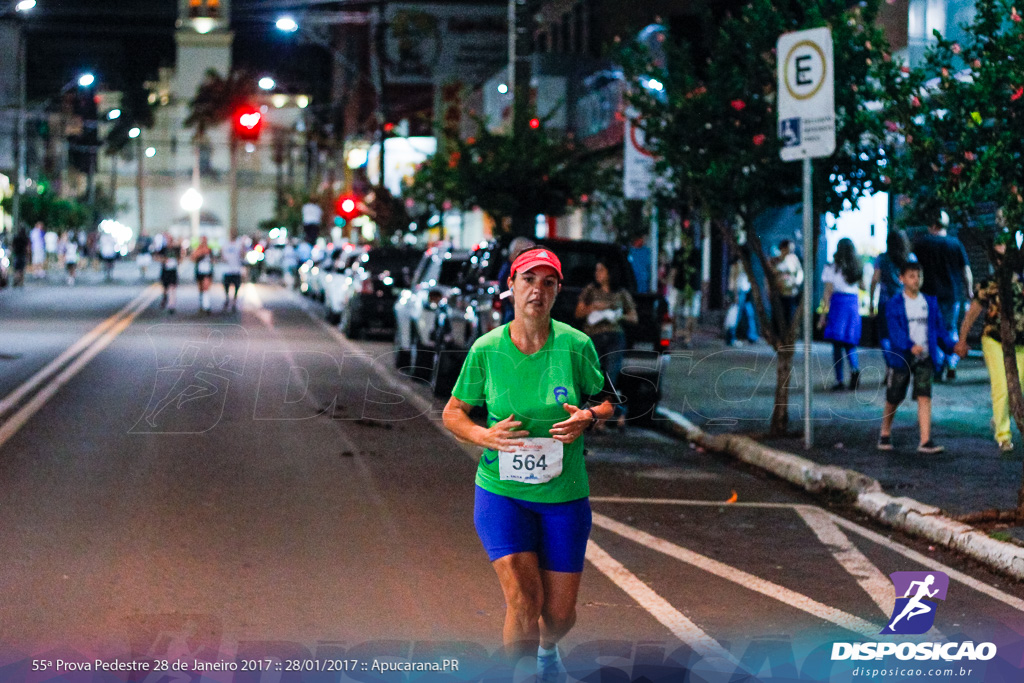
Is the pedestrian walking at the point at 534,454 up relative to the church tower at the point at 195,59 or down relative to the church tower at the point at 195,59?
down

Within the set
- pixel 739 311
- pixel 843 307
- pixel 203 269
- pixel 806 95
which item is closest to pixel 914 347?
pixel 806 95

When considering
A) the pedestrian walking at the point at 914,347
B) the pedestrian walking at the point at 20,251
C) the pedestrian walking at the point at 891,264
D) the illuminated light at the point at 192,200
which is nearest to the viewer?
the pedestrian walking at the point at 914,347

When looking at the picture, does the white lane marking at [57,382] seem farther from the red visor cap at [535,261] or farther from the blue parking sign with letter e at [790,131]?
the red visor cap at [535,261]

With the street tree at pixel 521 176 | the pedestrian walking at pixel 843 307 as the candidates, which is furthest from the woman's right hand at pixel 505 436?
the street tree at pixel 521 176

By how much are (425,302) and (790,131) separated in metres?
7.62

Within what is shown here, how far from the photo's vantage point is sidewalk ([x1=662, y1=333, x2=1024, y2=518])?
1113cm

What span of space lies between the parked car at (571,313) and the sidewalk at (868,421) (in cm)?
64

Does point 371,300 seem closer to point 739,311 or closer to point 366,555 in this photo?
point 739,311

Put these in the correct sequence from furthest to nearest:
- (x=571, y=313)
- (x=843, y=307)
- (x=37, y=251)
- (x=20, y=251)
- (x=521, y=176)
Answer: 1. (x=37, y=251)
2. (x=20, y=251)
3. (x=521, y=176)
4. (x=843, y=307)
5. (x=571, y=313)

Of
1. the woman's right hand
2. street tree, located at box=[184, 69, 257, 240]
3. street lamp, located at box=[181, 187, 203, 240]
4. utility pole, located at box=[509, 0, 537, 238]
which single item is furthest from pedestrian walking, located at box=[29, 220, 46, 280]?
street lamp, located at box=[181, 187, 203, 240]

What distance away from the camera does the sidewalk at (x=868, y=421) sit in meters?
11.1

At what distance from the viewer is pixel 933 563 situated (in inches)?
344

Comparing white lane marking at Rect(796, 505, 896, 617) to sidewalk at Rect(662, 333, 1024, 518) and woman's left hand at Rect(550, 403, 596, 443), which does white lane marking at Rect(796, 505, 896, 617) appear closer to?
sidewalk at Rect(662, 333, 1024, 518)

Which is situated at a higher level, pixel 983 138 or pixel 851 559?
pixel 983 138
